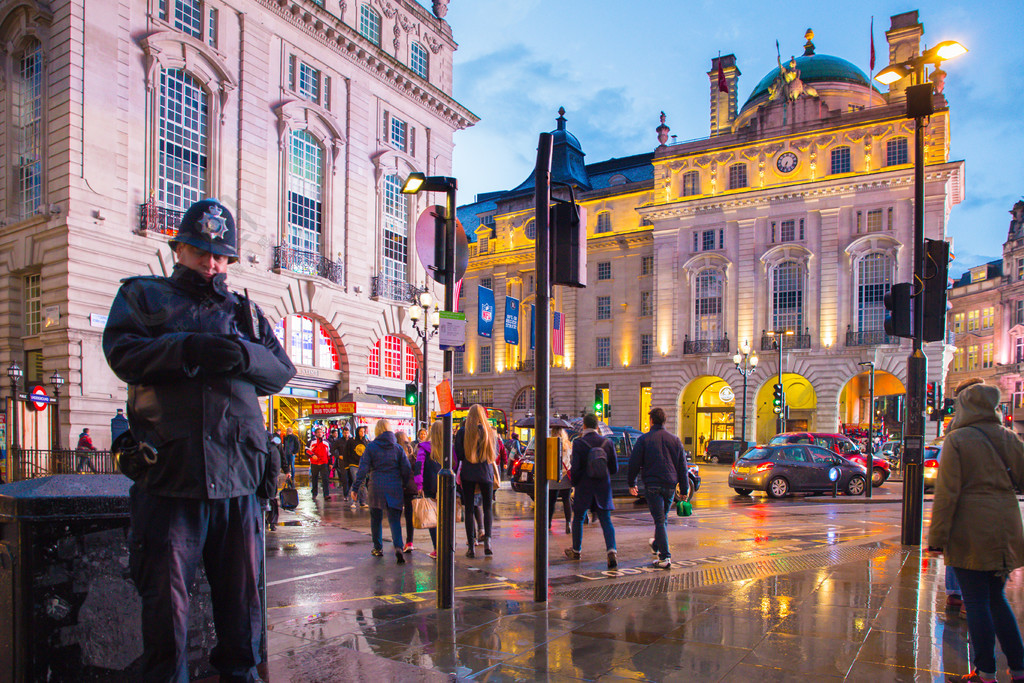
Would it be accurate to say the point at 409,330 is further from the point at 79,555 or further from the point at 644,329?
the point at 79,555

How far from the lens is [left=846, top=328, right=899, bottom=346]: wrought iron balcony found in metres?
46.7

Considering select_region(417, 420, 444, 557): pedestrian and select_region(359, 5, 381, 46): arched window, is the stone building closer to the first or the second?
select_region(359, 5, 381, 46): arched window

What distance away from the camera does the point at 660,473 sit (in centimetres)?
905

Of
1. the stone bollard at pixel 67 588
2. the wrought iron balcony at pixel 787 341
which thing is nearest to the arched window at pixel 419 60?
the wrought iron balcony at pixel 787 341

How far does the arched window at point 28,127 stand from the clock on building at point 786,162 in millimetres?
42030

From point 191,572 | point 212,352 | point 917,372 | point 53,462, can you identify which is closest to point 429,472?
point 917,372

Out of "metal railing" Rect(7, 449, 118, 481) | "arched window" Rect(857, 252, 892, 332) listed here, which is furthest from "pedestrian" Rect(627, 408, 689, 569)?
"arched window" Rect(857, 252, 892, 332)

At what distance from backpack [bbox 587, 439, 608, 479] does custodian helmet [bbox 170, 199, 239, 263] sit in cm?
664

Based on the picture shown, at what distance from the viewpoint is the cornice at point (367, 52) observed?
3064 cm

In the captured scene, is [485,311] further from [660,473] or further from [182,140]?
[182,140]

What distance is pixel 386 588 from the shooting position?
26.0 ft

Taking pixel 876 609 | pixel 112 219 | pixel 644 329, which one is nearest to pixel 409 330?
pixel 112 219

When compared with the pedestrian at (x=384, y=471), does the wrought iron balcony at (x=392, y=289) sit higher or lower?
higher

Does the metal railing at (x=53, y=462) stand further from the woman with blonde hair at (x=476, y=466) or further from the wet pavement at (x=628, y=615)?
the woman with blonde hair at (x=476, y=466)
